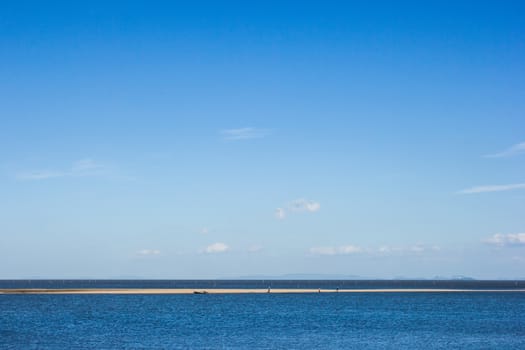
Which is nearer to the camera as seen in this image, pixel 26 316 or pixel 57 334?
pixel 57 334

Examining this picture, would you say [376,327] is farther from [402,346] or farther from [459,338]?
[402,346]

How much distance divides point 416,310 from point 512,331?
35.2 metres

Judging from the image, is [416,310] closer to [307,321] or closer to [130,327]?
[307,321]

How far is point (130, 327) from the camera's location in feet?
242

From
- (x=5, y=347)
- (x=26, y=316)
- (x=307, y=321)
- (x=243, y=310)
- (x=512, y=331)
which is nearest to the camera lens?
(x=5, y=347)

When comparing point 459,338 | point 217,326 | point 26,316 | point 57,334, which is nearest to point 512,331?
point 459,338

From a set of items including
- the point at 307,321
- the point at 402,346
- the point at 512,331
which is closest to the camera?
the point at 402,346

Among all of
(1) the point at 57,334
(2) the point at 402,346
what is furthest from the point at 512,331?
(1) the point at 57,334

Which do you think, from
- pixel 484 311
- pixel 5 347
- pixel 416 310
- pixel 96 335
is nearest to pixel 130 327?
pixel 96 335

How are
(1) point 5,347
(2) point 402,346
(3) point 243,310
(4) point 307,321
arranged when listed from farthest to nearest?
(3) point 243,310
(4) point 307,321
(2) point 402,346
(1) point 5,347

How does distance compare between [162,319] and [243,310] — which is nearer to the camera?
[162,319]

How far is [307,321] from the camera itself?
83812mm

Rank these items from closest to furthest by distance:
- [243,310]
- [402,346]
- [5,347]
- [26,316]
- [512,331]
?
[5,347] → [402,346] → [512,331] → [26,316] → [243,310]

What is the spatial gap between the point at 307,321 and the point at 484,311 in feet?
121
